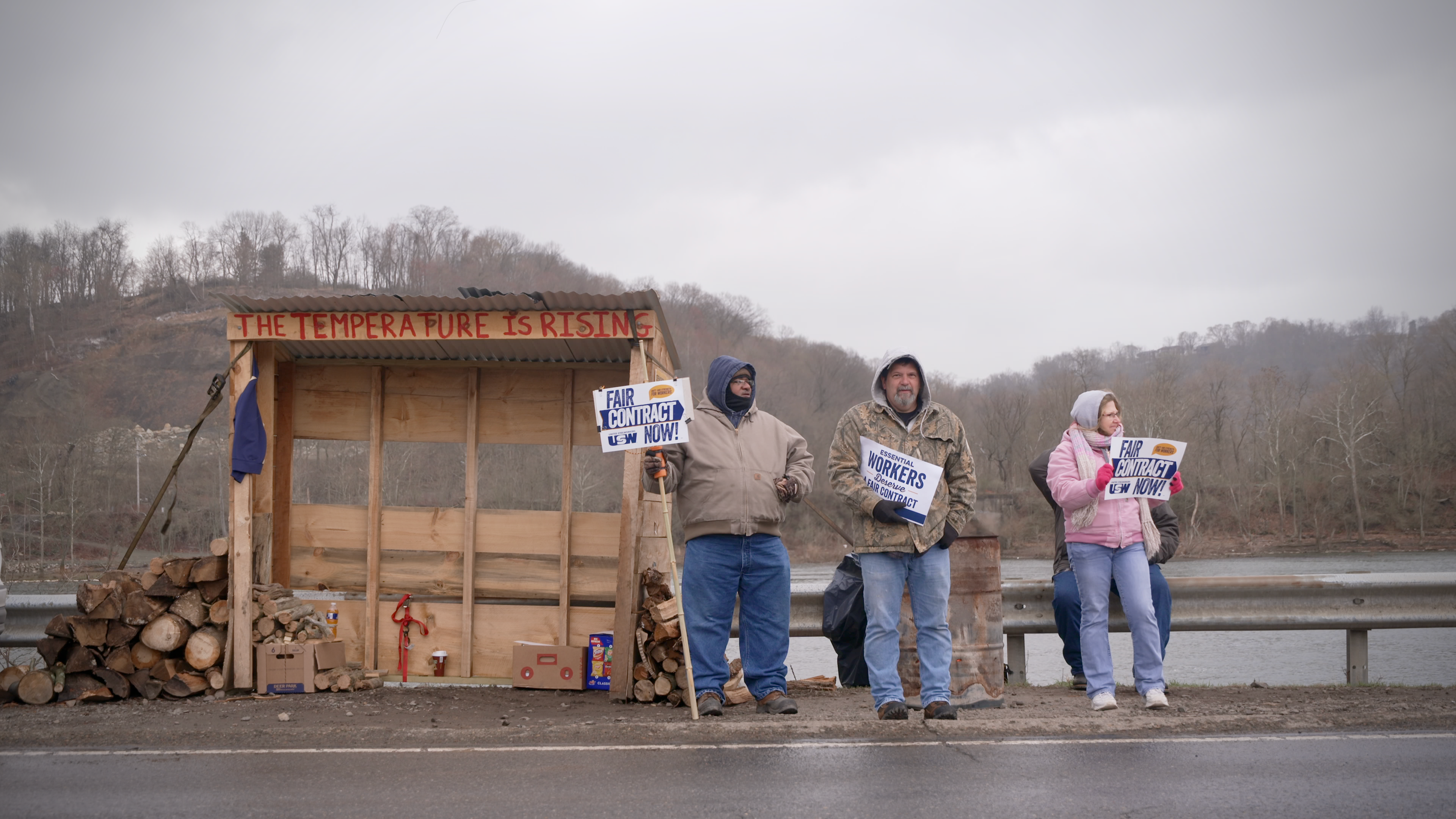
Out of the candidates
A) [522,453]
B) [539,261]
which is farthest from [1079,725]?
[539,261]

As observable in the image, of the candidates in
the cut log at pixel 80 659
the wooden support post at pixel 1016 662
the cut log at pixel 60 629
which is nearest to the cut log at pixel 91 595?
the cut log at pixel 60 629

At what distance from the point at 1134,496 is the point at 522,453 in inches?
354

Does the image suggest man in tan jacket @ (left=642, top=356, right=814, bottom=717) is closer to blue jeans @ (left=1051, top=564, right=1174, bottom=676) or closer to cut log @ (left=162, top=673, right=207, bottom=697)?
blue jeans @ (left=1051, top=564, right=1174, bottom=676)

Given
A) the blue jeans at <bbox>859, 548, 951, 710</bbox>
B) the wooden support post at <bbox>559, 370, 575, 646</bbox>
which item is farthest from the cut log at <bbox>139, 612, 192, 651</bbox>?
the blue jeans at <bbox>859, 548, 951, 710</bbox>

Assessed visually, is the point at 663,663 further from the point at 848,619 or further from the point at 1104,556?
the point at 1104,556

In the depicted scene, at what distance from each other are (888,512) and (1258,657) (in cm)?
626

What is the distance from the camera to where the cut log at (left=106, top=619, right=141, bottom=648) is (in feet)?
23.4

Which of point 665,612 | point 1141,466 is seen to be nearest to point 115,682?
point 665,612

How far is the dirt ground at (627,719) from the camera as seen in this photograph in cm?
562

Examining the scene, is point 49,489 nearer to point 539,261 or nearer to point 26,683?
point 539,261

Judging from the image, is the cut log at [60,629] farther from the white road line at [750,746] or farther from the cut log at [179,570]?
the white road line at [750,746]

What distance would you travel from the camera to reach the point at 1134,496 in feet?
21.0

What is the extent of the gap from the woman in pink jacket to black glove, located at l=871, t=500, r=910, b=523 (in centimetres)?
117

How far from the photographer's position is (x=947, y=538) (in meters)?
6.18
